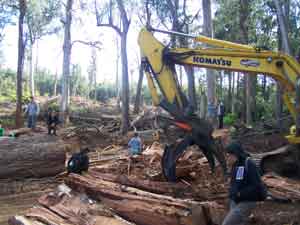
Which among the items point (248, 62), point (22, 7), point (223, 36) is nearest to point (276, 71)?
point (248, 62)

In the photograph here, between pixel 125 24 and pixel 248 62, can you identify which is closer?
pixel 248 62

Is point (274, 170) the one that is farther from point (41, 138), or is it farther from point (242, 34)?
point (242, 34)

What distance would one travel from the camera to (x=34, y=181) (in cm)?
947

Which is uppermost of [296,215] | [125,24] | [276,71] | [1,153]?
[125,24]

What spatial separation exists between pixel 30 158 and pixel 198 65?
4577mm

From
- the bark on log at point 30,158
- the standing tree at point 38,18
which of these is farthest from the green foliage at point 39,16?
the bark on log at point 30,158

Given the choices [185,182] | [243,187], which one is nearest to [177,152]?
[185,182]

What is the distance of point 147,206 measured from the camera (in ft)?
19.5

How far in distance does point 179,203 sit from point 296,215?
2.05 meters

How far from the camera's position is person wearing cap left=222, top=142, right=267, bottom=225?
4848 mm

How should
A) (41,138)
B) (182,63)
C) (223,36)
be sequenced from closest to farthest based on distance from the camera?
(182,63) → (41,138) → (223,36)

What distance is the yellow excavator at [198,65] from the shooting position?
26.8 ft

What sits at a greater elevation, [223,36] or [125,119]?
[223,36]

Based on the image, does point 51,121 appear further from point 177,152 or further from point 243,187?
point 243,187
